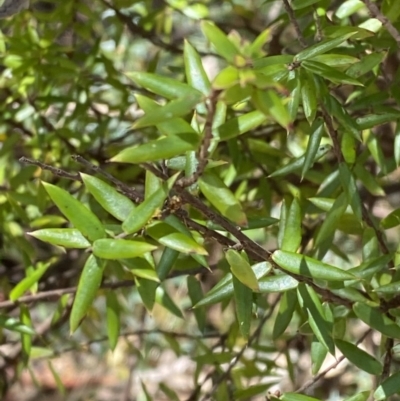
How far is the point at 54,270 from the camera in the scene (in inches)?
37.1

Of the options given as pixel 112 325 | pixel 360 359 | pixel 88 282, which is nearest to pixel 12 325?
pixel 112 325

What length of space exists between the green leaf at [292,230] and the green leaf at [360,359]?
0.09m

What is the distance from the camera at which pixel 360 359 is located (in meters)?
0.51

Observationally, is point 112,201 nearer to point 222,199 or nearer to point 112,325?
point 222,199

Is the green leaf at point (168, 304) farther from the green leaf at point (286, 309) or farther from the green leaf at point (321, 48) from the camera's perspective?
the green leaf at point (321, 48)

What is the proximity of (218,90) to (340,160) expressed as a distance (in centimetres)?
24

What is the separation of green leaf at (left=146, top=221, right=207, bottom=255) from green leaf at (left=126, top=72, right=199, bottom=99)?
0.09 metres

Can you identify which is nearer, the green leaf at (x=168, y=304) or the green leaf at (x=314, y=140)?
the green leaf at (x=314, y=140)

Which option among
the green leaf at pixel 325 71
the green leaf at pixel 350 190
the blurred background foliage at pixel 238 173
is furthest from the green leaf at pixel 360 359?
the green leaf at pixel 325 71

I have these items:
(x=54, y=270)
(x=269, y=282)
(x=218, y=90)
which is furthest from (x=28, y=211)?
(x=218, y=90)

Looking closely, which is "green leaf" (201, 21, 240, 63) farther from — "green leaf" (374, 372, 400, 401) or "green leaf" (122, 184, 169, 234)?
"green leaf" (374, 372, 400, 401)

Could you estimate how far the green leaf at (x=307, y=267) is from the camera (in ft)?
1.48

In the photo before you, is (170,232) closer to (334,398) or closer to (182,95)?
(182,95)

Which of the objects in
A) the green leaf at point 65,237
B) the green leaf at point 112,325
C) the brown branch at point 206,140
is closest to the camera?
the brown branch at point 206,140
